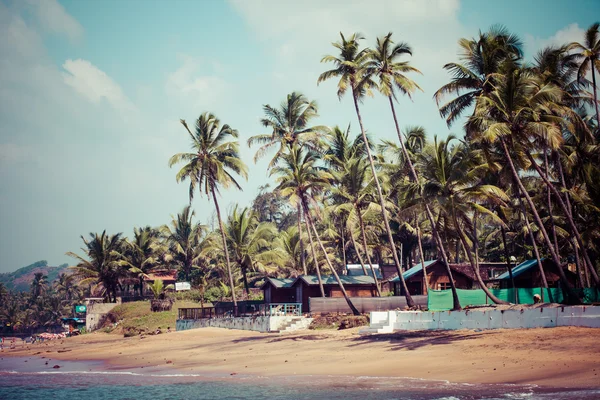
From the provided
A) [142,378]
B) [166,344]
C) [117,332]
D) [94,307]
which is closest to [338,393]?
[142,378]

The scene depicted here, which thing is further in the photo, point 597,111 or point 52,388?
point 597,111

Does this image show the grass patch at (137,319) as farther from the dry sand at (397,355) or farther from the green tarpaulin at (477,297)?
the green tarpaulin at (477,297)

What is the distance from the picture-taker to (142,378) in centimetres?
2256

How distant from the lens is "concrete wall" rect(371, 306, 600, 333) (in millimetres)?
20328

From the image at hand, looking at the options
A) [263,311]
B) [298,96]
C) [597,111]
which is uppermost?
[298,96]

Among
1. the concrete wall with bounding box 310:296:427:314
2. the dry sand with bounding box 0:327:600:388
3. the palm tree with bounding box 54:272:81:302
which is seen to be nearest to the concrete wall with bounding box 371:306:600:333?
the dry sand with bounding box 0:327:600:388

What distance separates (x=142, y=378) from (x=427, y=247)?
45685 mm

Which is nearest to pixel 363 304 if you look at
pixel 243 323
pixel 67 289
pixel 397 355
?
pixel 243 323

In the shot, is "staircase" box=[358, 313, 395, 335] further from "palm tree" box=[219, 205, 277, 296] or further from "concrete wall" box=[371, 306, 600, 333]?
"palm tree" box=[219, 205, 277, 296]

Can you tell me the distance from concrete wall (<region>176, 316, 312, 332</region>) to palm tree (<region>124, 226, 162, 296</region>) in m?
17.2

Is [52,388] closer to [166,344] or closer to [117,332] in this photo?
[166,344]

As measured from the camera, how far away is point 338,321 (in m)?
34.6

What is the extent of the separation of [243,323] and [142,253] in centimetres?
2533

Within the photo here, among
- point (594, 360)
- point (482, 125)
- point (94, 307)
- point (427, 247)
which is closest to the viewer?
point (594, 360)
